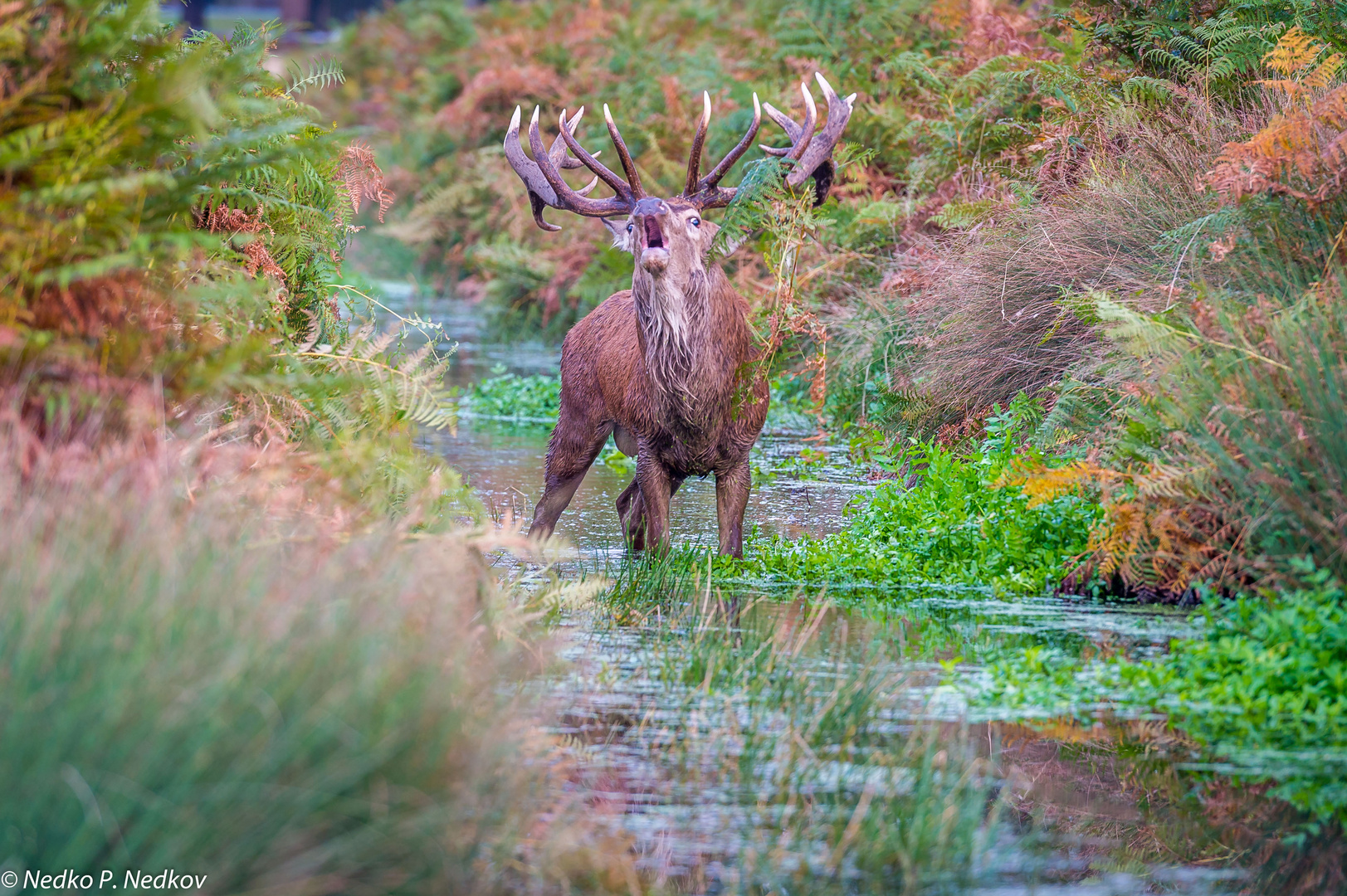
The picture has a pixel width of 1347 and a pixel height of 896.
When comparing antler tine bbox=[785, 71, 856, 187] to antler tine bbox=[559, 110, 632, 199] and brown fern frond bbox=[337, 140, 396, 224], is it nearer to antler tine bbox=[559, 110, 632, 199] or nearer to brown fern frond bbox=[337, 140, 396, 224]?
antler tine bbox=[559, 110, 632, 199]

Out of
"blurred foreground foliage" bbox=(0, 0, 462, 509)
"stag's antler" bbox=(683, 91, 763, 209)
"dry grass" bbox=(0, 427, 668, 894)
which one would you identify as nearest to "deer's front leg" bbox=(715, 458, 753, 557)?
"stag's antler" bbox=(683, 91, 763, 209)

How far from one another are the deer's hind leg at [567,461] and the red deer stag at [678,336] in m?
0.27

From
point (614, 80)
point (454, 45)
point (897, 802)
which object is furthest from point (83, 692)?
point (454, 45)

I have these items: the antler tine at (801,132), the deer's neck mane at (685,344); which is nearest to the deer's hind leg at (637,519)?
the deer's neck mane at (685,344)

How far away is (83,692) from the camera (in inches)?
138

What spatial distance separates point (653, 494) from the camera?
8648mm

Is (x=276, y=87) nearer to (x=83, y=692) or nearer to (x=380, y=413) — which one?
(x=380, y=413)

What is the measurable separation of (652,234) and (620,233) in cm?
60

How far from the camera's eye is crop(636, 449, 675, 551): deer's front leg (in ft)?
28.0

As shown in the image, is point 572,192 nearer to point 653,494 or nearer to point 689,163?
point 689,163

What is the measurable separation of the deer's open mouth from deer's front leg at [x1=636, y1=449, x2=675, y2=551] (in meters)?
1.19

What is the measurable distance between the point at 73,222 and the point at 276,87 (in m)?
3.47

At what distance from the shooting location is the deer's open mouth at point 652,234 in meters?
8.12

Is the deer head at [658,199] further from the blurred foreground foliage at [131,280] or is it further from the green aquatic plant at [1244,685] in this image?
the green aquatic plant at [1244,685]
